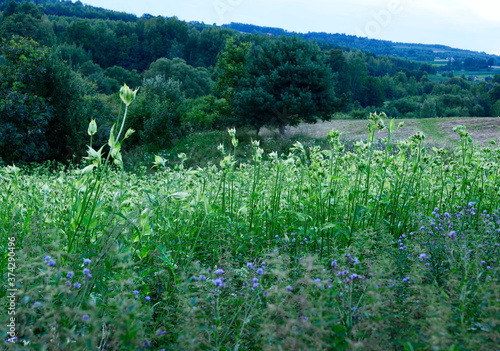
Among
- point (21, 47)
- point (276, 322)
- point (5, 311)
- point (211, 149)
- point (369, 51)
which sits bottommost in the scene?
point (211, 149)

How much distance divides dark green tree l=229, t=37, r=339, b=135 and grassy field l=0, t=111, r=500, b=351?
18.2 metres

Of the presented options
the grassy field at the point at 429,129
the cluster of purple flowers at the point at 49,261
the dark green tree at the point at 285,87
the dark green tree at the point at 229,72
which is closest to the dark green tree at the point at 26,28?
the dark green tree at the point at 229,72

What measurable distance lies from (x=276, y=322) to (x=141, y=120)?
26706 millimetres

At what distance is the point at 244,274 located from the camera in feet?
8.27

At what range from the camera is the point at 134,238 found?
2.68m

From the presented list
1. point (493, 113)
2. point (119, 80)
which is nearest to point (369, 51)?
point (493, 113)

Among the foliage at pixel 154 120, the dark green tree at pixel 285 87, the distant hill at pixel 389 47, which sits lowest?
the foliage at pixel 154 120

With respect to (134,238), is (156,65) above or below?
above

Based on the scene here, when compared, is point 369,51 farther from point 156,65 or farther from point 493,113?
point 156,65

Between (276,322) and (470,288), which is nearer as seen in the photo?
(276,322)

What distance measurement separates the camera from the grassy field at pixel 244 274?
1633mm

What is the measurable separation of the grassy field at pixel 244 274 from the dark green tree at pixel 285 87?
59.7 ft

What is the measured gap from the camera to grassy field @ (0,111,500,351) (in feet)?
5.36

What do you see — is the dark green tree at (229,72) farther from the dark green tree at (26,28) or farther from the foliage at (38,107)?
the dark green tree at (26,28)
